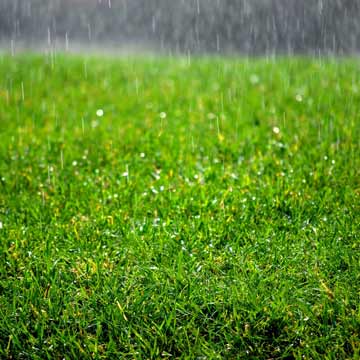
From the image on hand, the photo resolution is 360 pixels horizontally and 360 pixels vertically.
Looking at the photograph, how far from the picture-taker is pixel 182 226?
3268 mm

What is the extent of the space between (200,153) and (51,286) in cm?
189

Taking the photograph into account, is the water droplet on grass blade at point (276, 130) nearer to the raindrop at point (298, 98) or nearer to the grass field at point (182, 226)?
the grass field at point (182, 226)

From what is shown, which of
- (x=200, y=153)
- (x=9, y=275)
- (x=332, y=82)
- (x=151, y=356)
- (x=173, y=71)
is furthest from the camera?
(x=173, y=71)

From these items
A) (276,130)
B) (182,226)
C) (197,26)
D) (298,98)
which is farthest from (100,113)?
(197,26)

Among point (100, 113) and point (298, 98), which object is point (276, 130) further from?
point (100, 113)

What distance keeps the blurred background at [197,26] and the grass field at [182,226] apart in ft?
16.0

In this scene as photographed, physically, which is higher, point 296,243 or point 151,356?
point 296,243

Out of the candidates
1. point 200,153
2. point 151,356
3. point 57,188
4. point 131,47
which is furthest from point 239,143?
point 131,47

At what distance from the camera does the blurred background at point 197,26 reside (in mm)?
10695

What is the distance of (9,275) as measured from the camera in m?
3.00

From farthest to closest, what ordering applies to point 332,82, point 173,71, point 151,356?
point 173,71, point 332,82, point 151,356

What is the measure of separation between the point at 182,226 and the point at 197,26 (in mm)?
9520

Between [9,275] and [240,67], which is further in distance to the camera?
[240,67]

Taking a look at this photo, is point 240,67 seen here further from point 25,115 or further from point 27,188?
point 27,188
